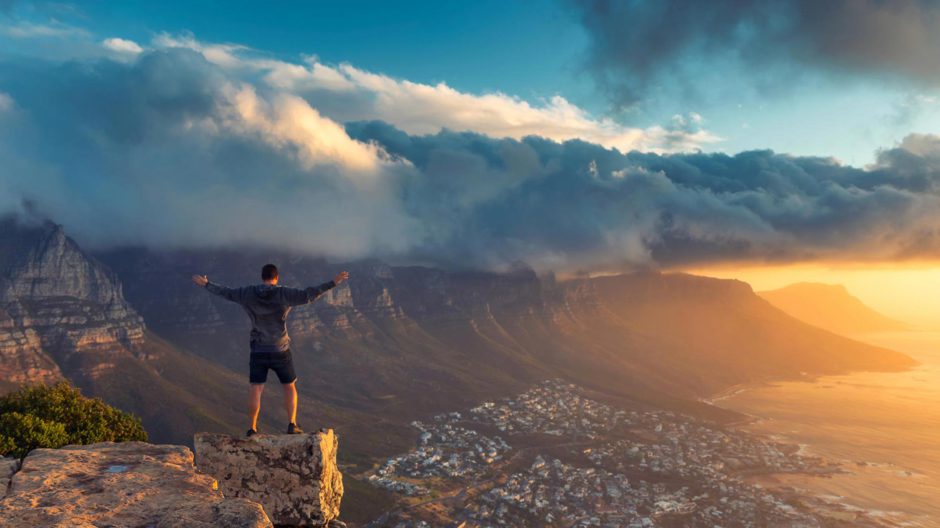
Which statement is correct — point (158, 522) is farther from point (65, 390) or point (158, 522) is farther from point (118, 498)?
point (65, 390)

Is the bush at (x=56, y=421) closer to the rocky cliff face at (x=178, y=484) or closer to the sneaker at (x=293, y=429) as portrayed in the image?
the rocky cliff face at (x=178, y=484)

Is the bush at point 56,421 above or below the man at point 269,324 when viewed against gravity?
below

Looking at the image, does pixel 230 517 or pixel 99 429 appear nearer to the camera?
pixel 230 517

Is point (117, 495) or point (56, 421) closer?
point (117, 495)

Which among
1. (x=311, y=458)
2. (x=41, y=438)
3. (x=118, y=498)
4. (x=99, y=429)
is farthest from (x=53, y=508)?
(x=99, y=429)

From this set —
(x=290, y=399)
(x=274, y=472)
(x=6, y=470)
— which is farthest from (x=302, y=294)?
(x=6, y=470)

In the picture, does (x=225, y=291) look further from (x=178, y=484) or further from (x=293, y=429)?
(x=178, y=484)

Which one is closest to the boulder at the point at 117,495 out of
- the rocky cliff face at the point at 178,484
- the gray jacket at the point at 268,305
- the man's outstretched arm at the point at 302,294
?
the rocky cliff face at the point at 178,484
